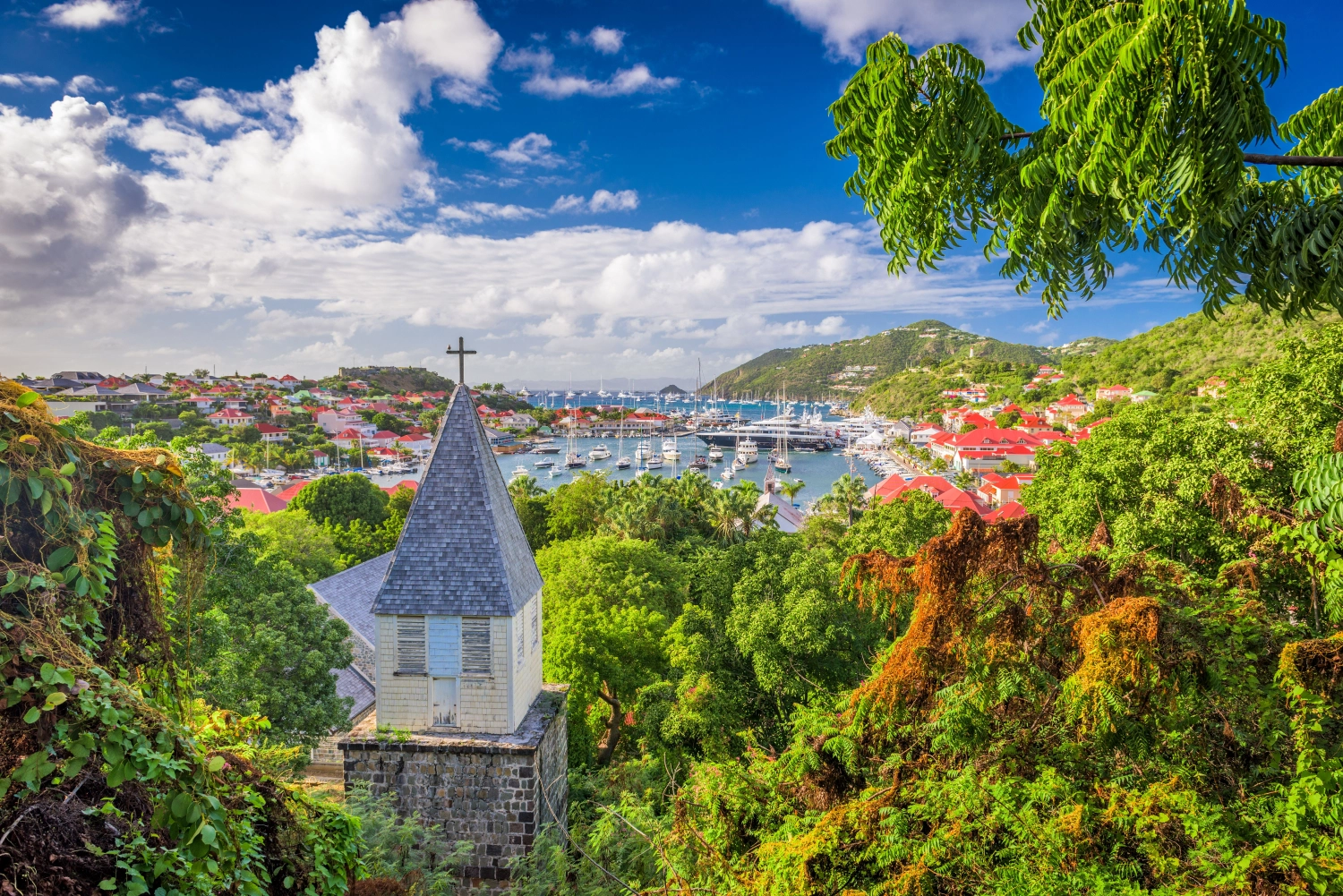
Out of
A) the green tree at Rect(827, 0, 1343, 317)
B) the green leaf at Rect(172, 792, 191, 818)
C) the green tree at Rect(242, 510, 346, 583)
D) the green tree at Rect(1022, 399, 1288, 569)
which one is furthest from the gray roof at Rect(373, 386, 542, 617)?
the green tree at Rect(242, 510, 346, 583)

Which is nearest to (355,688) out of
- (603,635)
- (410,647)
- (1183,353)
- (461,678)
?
(603,635)

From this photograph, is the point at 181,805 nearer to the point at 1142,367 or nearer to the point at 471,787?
the point at 471,787

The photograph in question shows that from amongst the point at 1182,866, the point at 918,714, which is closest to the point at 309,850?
the point at 918,714

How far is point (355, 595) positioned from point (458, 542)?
16225mm

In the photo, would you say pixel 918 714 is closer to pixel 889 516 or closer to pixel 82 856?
pixel 82 856

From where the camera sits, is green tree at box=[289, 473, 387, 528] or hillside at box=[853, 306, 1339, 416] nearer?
green tree at box=[289, 473, 387, 528]

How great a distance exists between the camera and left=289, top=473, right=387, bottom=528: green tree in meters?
38.1

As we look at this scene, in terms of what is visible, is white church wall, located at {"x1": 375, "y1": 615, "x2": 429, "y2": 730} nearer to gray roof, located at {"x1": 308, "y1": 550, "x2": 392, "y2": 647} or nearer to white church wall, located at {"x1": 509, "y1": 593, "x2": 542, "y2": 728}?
white church wall, located at {"x1": 509, "y1": 593, "x2": 542, "y2": 728}

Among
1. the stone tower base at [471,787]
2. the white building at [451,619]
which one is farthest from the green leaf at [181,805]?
the stone tower base at [471,787]

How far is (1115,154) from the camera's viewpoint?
2631mm

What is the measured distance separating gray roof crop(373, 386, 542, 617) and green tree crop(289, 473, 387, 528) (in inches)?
1154

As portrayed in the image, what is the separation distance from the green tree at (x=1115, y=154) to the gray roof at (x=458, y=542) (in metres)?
8.62

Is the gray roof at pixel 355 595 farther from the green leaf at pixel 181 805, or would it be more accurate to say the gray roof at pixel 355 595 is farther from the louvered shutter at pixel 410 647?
the green leaf at pixel 181 805

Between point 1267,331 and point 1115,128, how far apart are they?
254ft
